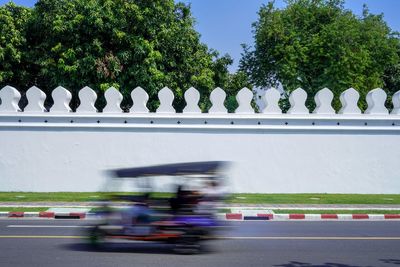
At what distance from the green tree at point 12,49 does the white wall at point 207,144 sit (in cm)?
1341

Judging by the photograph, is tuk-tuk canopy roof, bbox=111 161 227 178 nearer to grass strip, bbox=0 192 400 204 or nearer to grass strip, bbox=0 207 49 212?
grass strip, bbox=0 207 49 212

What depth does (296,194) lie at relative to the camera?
1656cm

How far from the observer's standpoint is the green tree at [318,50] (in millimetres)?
34031

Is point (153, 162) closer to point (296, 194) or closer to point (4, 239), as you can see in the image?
point (296, 194)

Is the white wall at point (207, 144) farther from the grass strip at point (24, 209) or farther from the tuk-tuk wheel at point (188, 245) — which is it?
the tuk-tuk wheel at point (188, 245)

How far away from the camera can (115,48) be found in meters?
27.1

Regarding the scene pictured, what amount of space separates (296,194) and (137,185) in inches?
332

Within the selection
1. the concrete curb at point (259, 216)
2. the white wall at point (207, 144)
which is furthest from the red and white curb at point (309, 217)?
the white wall at point (207, 144)

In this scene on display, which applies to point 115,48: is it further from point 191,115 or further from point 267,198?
point 267,198

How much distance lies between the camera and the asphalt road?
7961mm

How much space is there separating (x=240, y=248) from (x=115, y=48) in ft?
63.4

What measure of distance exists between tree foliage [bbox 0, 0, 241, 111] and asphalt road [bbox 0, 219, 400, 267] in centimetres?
1467

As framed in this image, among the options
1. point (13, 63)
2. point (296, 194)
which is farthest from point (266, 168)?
point (13, 63)

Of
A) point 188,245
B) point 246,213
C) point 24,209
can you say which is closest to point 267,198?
point 246,213
